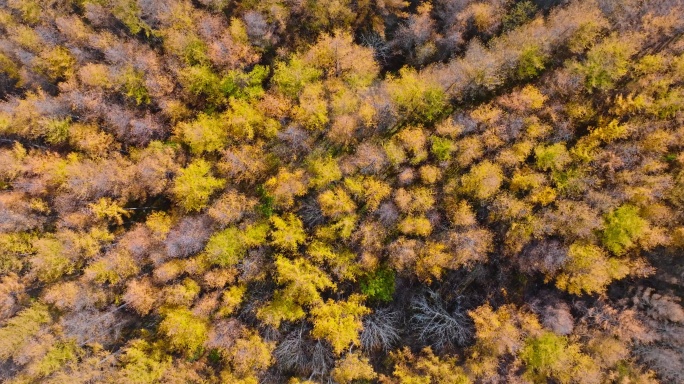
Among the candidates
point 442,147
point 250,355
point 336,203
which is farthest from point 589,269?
point 250,355

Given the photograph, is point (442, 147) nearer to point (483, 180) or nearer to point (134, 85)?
point (483, 180)

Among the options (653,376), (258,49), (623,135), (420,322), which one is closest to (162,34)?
(258,49)

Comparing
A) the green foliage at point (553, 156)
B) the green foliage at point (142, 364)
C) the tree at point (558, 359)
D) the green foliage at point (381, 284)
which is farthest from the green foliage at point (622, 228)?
the green foliage at point (142, 364)

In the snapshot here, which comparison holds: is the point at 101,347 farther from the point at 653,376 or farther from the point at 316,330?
the point at 653,376

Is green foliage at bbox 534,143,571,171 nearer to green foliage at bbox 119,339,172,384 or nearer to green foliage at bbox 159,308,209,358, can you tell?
green foliage at bbox 159,308,209,358

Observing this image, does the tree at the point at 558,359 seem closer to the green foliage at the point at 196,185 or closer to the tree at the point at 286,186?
the tree at the point at 286,186

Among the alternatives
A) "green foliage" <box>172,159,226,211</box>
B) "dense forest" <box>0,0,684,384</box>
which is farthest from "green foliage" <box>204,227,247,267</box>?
"green foliage" <box>172,159,226,211</box>
